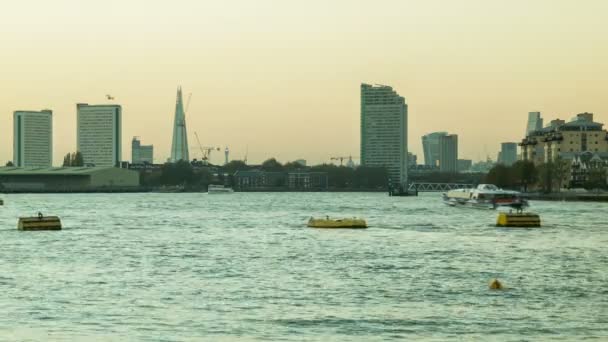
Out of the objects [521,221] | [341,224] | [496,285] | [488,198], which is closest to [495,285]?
[496,285]

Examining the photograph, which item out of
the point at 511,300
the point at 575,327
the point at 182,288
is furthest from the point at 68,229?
the point at 575,327

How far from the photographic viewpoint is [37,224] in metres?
91.8

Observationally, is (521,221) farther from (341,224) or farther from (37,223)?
(37,223)

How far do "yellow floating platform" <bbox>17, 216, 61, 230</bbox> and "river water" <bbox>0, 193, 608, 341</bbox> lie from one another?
38.9 feet

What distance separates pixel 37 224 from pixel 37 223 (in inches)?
3.8

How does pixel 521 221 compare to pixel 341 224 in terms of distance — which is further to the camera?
pixel 521 221

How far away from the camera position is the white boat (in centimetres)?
15238

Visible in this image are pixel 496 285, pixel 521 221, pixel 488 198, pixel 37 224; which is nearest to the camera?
pixel 496 285

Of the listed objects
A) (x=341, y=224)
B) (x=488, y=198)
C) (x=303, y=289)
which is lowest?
(x=303, y=289)

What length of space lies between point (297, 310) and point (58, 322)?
7.26m

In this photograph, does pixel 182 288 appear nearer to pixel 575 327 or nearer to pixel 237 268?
pixel 237 268

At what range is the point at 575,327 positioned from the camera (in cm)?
3341

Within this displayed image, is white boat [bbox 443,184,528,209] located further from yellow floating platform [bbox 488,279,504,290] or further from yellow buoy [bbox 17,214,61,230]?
yellow floating platform [bbox 488,279,504,290]

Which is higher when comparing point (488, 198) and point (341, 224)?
point (488, 198)
